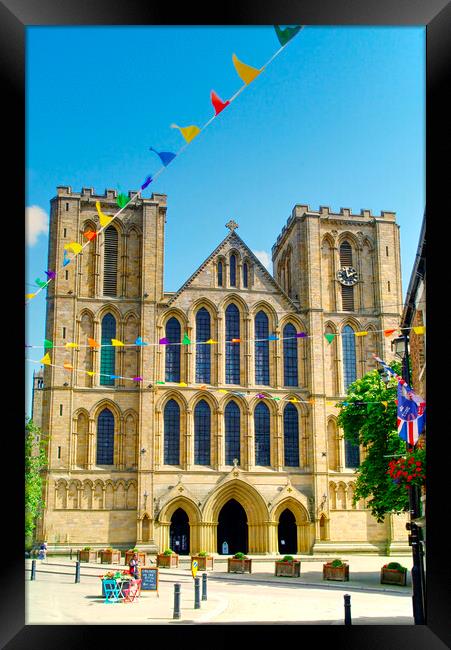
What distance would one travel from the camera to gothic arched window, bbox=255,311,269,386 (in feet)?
146

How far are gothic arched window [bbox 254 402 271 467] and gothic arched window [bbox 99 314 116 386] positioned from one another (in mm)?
8346

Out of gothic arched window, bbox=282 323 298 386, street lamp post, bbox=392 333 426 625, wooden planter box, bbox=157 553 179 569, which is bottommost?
wooden planter box, bbox=157 553 179 569

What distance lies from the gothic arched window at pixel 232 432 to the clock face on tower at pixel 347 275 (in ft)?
33.6

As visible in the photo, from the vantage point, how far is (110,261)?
45156 mm

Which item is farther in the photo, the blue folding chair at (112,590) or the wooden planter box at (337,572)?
the wooden planter box at (337,572)

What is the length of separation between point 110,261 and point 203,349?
7469 millimetres

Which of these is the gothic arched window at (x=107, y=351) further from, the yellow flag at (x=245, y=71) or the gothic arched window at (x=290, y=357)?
the yellow flag at (x=245, y=71)

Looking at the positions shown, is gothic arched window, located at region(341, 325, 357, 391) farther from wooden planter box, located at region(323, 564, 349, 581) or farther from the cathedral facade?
wooden planter box, located at region(323, 564, 349, 581)

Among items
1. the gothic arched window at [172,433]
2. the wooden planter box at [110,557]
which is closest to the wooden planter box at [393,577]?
the wooden planter box at [110,557]

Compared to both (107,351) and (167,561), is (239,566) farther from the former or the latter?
(107,351)

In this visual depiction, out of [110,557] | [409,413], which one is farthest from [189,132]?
[110,557]

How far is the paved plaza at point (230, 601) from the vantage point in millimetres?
19109

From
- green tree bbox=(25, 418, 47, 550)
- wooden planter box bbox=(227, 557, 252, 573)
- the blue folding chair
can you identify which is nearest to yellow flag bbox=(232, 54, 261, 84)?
the blue folding chair

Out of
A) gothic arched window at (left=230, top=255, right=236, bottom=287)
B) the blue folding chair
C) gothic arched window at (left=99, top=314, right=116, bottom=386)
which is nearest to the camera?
the blue folding chair
